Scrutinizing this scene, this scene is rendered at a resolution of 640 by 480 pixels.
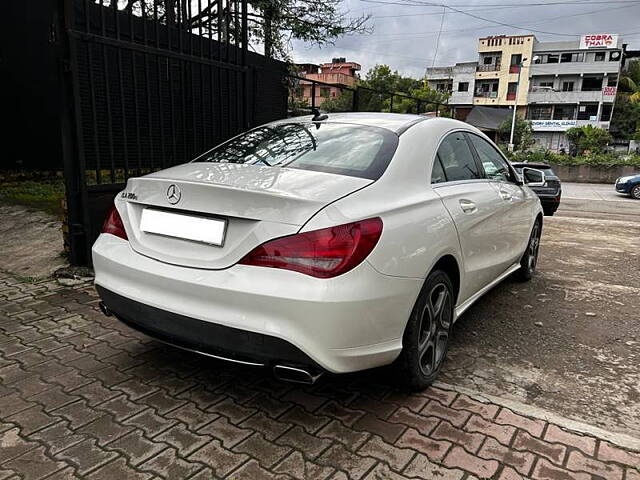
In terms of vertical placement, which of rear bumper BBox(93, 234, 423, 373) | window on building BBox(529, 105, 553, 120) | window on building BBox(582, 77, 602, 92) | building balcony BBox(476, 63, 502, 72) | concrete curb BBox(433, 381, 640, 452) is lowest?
concrete curb BBox(433, 381, 640, 452)

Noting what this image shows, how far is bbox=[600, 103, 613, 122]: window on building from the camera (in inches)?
1807

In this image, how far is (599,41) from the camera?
46438mm

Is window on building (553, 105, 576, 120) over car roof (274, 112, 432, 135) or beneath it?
over

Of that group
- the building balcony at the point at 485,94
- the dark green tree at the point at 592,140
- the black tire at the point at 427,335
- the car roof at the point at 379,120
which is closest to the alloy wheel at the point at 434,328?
the black tire at the point at 427,335

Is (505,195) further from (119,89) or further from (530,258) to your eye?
(119,89)

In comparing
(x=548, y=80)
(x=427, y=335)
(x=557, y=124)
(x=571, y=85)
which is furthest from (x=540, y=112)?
(x=427, y=335)

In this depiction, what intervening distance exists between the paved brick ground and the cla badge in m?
1.04

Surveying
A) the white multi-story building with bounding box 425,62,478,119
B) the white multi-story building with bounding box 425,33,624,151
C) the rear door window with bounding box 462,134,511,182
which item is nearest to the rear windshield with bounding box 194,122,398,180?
the rear door window with bounding box 462,134,511,182

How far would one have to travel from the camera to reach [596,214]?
12.5 metres

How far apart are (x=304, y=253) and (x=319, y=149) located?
98 cm

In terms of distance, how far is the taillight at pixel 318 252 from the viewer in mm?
2057

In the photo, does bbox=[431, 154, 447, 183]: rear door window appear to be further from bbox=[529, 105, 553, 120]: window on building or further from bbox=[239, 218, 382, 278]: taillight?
bbox=[529, 105, 553, 120]: window on building

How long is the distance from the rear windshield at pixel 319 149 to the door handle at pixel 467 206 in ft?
2.02

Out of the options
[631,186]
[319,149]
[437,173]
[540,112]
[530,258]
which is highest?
[540,112]
